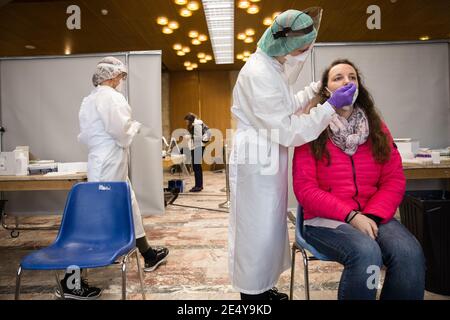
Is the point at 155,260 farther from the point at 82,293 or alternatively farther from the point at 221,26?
the point at 221,26

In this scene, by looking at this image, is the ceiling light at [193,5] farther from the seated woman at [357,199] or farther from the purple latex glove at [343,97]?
the purple latex glove at [343,97]

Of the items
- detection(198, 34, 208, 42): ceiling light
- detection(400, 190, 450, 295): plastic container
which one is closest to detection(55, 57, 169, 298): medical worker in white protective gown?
detection(400, 190, 450, 295): plastic container

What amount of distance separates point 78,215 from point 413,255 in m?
1.63

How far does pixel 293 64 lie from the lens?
1.67 metres

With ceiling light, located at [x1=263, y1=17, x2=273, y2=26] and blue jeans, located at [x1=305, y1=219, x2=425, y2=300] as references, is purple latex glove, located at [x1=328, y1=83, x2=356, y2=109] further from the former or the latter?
ceiling light, located at [x1=263, y1=17, x2=273, y2=26]

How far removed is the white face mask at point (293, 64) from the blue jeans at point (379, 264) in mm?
797

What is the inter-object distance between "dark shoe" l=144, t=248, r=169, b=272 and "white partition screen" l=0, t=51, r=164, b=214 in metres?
1.47

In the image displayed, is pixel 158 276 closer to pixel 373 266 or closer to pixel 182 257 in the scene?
pixel 182 257

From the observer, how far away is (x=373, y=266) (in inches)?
51.4

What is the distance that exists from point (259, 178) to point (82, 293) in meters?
1.41

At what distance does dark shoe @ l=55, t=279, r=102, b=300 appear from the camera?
215cm

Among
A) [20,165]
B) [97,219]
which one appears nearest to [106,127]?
[97,219]
